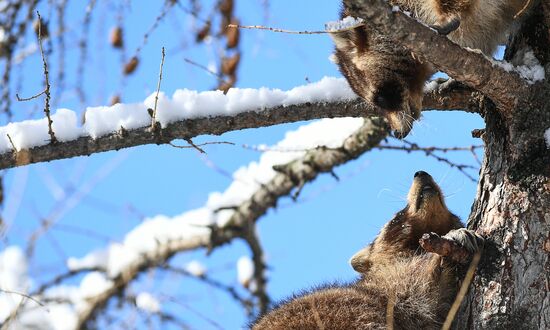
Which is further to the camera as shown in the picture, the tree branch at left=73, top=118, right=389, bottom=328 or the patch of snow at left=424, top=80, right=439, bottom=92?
the tree branch at left=73, top=118, right=389, bottom=328

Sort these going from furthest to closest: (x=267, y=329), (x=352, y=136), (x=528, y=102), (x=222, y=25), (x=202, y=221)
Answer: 1. (x=202, y=221)
2. (x=352, y=136)
3. (x=222, y=25)
4. (x=267, y=329)
5. (x=528, y=102)

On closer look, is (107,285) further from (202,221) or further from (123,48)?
(123,48)

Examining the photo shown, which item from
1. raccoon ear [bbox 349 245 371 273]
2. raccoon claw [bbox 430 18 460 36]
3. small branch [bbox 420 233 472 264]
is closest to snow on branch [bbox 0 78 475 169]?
raccoon claw [bbox 430 18 460 36]

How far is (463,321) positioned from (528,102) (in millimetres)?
904

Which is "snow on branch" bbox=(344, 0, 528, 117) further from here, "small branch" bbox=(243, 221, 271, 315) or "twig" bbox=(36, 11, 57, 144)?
"small branch" bbox=(243, 221, 271, 315)

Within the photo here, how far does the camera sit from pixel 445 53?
10.4 feet

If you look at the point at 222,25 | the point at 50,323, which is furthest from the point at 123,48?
the point at 50,323

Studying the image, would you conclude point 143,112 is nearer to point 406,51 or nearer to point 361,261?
point 406,51

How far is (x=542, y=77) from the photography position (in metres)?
3.46

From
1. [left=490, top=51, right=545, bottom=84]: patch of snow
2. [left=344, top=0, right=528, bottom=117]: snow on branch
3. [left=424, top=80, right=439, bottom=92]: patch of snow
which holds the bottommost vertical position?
[left=344, top=0, right=528, bottom=117]: snow on branch

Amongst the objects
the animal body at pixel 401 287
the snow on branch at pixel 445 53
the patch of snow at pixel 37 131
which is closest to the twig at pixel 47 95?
the patch of snow at pixel 37 131

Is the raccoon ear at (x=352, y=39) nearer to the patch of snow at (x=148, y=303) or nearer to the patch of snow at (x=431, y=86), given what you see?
the patch of snow at (x=431, y=86)

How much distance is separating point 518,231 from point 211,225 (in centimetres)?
308

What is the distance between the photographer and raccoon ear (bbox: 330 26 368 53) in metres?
4.60
